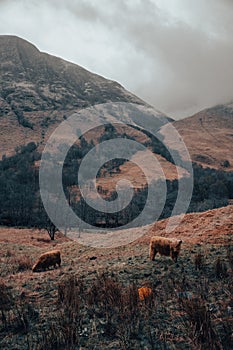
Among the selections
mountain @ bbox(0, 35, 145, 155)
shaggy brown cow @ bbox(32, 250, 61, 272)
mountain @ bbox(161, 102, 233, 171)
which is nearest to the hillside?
shaggy brown cow @ bbox(32, 250, 61, 272)

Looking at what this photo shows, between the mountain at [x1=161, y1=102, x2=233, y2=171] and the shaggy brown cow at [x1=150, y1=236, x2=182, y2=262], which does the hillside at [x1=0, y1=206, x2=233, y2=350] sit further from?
the mountain at [x1=161, y1=102, x2=233, y2=171]

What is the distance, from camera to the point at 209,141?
15612 cm

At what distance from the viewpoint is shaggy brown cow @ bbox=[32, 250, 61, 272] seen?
51.1 feet

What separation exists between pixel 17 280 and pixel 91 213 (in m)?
53.3

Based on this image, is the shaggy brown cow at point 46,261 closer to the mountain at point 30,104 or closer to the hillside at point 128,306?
the hillside at point 128,306

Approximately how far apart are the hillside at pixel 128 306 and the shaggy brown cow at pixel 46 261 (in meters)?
1.14

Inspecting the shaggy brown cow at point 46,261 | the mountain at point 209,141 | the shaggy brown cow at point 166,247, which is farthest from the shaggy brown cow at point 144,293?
the mountain at point 209,141

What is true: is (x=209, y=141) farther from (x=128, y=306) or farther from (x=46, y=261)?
(x=128, y=306)

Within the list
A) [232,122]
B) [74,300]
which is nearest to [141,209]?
[74,300]

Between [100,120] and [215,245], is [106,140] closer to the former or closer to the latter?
[100,120]

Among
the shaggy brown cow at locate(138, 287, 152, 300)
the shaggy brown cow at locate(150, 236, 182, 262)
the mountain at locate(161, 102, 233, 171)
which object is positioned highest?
the mountain at locate(161, 102, 233, 171)

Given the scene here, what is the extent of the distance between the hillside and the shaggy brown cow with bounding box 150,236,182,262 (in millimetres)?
316

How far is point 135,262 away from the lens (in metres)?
13.6

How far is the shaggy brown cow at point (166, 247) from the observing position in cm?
1277
